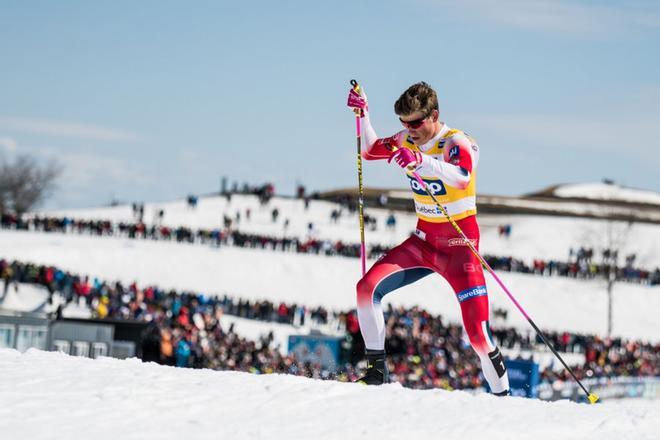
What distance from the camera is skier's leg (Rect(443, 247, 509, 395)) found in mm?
7910

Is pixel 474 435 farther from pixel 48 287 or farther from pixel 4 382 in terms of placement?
pixel 48 287

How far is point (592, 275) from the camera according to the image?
188ft

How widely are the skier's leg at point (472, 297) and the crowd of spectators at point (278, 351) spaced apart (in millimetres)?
2395

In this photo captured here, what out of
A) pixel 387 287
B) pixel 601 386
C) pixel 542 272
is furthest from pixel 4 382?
pixel 542 272

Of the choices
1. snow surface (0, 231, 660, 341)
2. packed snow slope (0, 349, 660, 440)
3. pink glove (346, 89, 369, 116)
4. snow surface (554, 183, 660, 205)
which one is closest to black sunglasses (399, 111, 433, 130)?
pink glove (346, 89, 369, 116)

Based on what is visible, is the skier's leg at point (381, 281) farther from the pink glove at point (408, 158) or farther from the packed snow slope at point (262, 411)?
the packed snow slope at point (262, 411)

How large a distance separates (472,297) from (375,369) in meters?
0.96

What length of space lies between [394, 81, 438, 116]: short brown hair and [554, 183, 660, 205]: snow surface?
96.7 m

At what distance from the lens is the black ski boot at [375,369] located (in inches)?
321

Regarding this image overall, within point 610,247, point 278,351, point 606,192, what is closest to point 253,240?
point 610,247

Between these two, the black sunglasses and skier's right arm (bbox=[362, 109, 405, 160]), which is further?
skier's right arm (bbox=[362, 109, 405, 160])

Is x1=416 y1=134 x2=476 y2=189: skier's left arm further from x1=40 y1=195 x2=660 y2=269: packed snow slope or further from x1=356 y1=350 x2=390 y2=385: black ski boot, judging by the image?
x1=40 y1=195 x2=660 y2=269: packed snow slope

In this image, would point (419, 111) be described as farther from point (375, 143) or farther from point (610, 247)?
point (610, 247)

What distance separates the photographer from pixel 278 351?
71.6 ft
